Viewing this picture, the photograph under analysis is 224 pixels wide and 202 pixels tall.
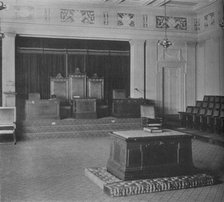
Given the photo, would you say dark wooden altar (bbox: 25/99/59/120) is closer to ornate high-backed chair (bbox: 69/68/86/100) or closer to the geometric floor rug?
ornate high-backed chair (bbox: 69/68/86/100)

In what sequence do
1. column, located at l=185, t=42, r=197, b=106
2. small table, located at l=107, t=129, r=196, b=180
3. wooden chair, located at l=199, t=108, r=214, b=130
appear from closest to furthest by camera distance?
small table, located at l=107, t=129, r=196, b=180
wooden chair, located at l=199, t=108, r=214, b=130
column, located at l=185, t=42, r=197, b=106

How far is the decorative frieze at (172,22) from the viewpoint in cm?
1409

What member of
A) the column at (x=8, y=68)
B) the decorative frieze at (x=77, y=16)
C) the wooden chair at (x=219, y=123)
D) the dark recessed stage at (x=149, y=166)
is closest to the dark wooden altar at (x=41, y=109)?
the column at (x=8, y=68)

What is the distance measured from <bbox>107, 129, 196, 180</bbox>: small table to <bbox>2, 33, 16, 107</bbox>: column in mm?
7321

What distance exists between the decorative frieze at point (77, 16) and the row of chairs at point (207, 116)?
5079mm

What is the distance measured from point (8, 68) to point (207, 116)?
23.7 ft

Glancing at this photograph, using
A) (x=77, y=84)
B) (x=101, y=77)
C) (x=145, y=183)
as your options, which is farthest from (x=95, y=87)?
(x=145, y=183)

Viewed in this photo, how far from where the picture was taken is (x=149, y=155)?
5668 mm

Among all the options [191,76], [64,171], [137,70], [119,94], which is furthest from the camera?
[191,76]

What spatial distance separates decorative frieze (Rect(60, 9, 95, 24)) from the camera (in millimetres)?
12906

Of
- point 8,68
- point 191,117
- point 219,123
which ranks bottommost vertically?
point 219,123

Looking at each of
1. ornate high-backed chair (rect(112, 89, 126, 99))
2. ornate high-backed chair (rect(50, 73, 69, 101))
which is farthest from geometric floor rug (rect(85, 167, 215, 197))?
ornate high-backed chair (rect(112, 89, 126, 99))

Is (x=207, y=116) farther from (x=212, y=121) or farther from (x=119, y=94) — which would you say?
(x=119, y=94)

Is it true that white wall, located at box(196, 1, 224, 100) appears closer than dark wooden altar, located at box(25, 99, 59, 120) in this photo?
No
